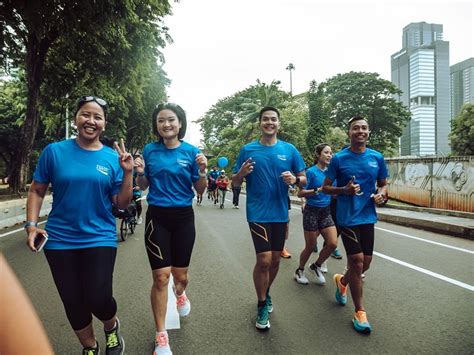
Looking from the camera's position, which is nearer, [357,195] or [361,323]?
[361,323]

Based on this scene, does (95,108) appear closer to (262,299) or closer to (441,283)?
(262,299)

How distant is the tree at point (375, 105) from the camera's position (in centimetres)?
Result: 5075

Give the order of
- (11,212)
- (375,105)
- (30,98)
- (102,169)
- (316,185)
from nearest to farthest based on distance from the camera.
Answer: (102,169) → (316,185) → (11,212) → (30,98) → (375,105)

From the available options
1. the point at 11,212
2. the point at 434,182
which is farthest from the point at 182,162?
the point at 434,182

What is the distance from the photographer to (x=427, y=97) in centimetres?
12638

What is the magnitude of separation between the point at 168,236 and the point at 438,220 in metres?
10.3

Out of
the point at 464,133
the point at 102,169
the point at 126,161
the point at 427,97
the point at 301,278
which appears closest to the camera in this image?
the point at 102,169

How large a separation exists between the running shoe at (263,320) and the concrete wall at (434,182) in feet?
38.4

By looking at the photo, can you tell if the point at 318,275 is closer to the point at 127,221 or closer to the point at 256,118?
the point at 127,221

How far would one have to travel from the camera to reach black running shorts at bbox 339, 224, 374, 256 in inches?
155

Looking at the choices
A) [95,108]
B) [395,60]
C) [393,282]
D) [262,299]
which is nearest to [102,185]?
[95,108]

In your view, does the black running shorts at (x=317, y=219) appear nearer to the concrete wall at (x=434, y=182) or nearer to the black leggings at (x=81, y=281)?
the black leggings at (x=81, y=281)

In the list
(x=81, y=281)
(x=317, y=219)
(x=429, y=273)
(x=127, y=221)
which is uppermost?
(x=317, y=219)

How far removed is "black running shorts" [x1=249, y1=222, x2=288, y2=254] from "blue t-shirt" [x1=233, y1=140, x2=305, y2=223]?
52 mm
